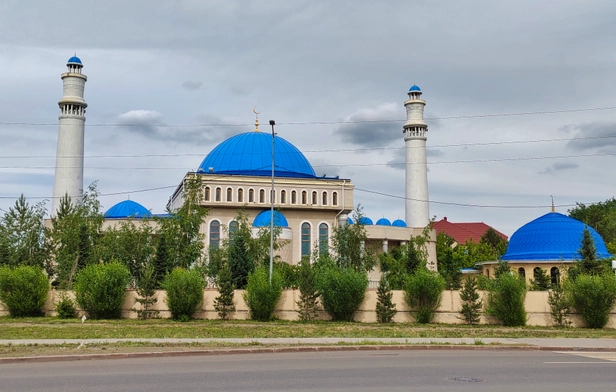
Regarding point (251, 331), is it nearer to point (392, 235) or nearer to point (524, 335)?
point (524, 335)

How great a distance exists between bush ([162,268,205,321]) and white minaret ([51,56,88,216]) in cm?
2623

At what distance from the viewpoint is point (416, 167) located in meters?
59.7

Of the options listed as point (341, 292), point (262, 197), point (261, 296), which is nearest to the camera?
point (261, 296)

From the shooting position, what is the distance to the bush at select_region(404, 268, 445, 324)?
30.1 meters

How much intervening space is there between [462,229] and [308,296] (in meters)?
87.9

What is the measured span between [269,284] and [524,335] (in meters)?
11.7

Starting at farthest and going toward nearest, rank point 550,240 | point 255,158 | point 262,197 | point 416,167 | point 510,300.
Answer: point 416,167 → point 550,240 → point 255,158 → point 262,197 → point 510,300

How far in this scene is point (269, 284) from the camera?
3014 centimetres

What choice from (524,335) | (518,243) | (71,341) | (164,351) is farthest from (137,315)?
(518,243)

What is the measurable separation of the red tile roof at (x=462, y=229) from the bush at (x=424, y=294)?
8152 cm

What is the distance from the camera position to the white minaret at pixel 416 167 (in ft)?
196

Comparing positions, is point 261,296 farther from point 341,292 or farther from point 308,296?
point 341,292

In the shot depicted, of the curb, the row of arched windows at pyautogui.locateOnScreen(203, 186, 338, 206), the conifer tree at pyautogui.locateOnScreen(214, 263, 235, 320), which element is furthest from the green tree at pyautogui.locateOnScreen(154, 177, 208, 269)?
the curb

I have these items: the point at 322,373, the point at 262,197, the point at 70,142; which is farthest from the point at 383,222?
the point at 322,373
